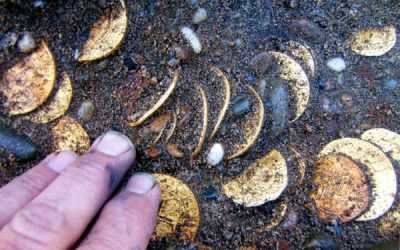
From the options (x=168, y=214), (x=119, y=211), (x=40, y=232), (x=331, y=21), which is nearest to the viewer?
(x=40, y=232)

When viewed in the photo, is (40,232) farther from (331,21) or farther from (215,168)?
(331,21)

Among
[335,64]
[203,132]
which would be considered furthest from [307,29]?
[203,132]

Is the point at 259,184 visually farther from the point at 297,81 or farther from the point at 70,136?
the point at 70,136

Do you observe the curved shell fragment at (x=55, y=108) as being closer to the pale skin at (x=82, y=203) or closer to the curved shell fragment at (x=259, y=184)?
Result: the pale skin at (x=82, y=203)

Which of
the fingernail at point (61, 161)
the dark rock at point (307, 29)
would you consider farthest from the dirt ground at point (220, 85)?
the fingernail at point (61, 161)

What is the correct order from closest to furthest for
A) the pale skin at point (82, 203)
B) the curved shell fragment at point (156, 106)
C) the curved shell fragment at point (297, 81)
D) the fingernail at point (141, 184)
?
the pale skin at point (82, 203), the fingernail at point (141, 184), the curved shell fragment at point (156, 106), the curved shell fragment at point (297, 81)

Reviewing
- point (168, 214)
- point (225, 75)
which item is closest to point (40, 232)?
point (168, 214)
